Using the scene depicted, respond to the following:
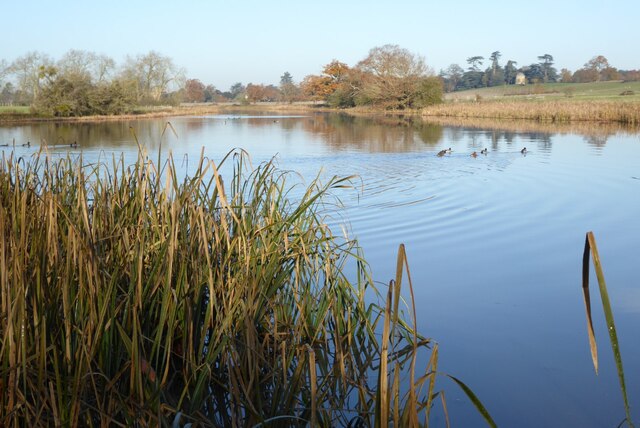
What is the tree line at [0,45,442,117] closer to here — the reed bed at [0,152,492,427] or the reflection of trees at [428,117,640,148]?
the reflection of trees at [428,117,640,148]

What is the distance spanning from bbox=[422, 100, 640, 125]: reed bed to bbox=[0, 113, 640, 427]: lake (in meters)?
12.3

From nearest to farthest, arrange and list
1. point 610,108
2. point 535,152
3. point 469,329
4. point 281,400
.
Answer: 1. point 281,400
2. point 469,329
3. point 535,152
4. point 610,108

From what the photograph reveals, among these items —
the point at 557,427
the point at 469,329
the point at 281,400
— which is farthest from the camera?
the point at 469,329

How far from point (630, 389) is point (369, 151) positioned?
13496 millimetres

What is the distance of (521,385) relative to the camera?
10.5 feet

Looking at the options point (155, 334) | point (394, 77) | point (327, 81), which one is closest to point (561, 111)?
point (394, 77)

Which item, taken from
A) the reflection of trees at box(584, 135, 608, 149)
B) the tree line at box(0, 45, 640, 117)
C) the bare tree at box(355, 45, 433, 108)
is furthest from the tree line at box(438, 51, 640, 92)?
the reflection of trees at box(584, 135, 608, 149)

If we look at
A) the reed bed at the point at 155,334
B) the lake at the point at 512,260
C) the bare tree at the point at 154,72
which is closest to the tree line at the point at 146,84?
the bare tree at the point at 154,72

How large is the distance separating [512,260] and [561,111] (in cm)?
2520

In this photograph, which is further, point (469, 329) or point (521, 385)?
point (469, 329)

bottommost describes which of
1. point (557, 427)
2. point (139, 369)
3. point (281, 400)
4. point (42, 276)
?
point (557, 427)

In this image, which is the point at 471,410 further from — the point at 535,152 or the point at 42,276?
the point at 535,152

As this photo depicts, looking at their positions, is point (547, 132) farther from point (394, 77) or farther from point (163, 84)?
point (163, 84)

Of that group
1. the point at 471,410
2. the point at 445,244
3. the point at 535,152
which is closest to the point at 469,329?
the point at 471,410
